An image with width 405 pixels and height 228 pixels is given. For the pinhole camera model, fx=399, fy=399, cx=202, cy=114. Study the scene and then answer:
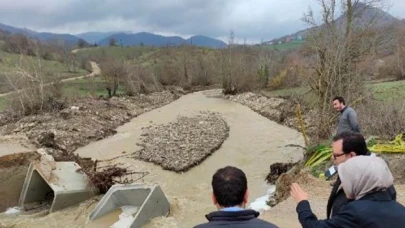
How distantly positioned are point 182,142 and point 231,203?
14857 mm

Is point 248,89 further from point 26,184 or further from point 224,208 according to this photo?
point 224,208

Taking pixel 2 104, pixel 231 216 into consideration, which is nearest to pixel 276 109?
pixel 2 104

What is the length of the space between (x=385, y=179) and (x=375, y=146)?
7010 millimetres

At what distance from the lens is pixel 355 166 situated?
8.78ft

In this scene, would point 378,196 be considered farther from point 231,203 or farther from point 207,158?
point 207,158

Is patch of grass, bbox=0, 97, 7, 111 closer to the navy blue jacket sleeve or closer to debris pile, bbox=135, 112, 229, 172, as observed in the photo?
debris pile, bbox=135, 112, 229, 172

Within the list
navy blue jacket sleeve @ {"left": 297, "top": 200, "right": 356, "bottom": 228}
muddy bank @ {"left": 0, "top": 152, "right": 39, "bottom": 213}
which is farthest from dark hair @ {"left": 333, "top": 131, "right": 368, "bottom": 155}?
muddy bank @ {"left": 0, "top": 152, "right": 39, "bottom": 213}

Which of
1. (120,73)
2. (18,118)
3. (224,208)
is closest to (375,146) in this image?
(224,208)

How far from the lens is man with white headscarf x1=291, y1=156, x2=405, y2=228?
102 inches

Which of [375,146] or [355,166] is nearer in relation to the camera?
[355,166]

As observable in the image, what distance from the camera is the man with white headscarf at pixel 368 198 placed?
2.60 metres

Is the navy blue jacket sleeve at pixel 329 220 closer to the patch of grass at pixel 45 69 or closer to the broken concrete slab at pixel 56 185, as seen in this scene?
the broken concrete slab at pixel 56 185

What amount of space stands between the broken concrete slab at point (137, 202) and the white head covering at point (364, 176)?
5846 millimetres

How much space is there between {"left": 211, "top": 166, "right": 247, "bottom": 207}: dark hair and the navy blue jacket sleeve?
0.65m
